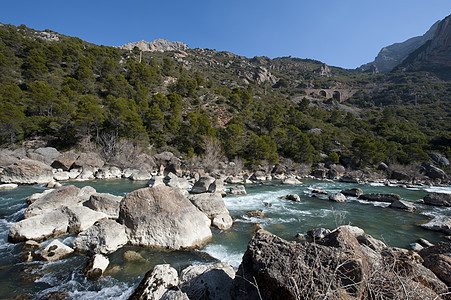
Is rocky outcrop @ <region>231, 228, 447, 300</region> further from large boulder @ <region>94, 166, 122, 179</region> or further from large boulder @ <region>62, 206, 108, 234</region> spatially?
large boulder @ <region>94, 166, 122, 179</region>

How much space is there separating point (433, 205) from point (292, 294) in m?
21.7

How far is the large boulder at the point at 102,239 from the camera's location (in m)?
6.13

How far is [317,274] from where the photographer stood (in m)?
2.08

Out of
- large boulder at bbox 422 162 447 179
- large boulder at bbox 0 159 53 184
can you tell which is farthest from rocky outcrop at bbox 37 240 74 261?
large boulder at bbox 422 162 447 179

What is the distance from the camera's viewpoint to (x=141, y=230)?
6.79 metres

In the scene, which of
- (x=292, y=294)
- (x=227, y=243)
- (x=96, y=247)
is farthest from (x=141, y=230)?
(x=292, y=294)

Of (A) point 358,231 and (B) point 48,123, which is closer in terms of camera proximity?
(A) point 358,231

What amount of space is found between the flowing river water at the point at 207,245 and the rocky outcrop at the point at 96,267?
0.50 feet

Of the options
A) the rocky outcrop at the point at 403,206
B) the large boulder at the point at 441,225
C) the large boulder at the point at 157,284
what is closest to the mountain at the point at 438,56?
the rocky outcrop at the point at 403,206

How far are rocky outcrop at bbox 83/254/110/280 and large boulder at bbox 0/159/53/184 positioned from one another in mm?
16722

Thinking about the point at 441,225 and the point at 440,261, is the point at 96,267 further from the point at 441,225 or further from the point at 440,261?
the point at 441,225

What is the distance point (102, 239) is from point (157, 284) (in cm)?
315

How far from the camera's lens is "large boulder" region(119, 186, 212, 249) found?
6.74 m

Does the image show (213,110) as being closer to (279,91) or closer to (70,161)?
(70,161)
